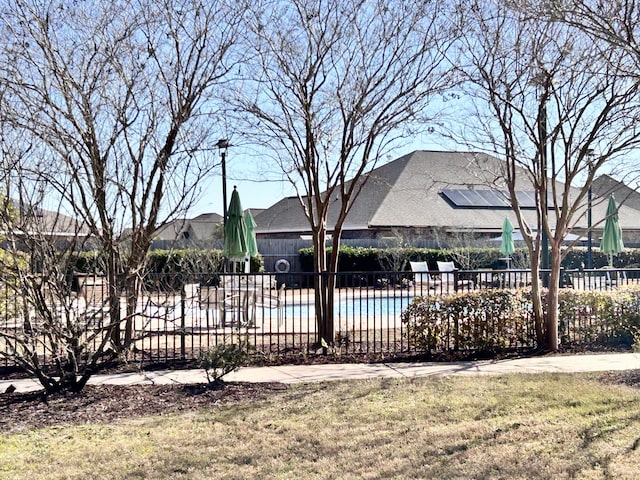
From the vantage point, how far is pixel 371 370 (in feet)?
26.3

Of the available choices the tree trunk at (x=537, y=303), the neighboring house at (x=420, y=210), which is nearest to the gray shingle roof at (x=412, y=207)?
the neighboring house at (x=420, y=210)


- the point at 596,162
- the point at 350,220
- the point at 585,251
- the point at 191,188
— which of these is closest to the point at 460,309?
the point at 596,162

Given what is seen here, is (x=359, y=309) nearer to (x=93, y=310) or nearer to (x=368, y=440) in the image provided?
(x=93, y=310)

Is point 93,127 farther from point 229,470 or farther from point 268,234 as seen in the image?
point 268,234

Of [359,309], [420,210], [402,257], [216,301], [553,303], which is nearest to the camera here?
[553,303]

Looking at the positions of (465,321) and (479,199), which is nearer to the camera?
(465,321)

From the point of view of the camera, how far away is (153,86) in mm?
8266

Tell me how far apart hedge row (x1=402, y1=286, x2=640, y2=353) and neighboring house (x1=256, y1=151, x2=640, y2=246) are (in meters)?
15.5

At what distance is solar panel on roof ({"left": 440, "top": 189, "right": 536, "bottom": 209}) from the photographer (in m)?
30.0

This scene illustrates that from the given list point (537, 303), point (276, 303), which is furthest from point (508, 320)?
point (276, 303)

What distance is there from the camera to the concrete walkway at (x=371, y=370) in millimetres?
7480

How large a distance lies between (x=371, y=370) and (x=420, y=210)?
21.0m

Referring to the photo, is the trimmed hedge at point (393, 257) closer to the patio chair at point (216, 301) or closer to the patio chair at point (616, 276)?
the patio chair at point (616, 276)

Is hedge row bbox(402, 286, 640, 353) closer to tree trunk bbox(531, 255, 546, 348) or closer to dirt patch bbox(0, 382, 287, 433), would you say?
tree trunk bbox(531, 255, 546, 348)
